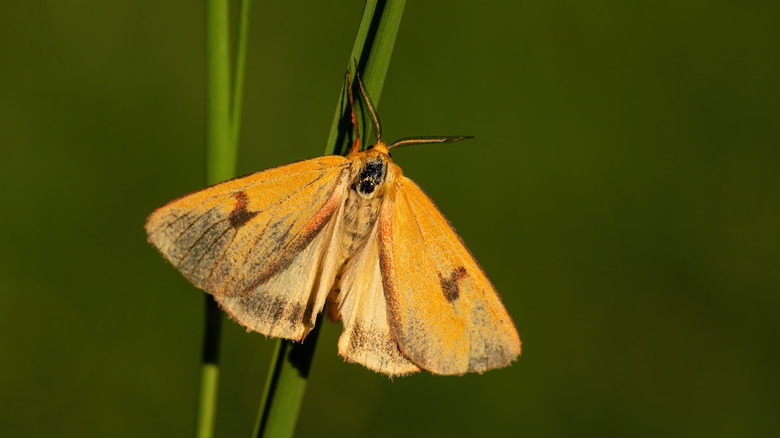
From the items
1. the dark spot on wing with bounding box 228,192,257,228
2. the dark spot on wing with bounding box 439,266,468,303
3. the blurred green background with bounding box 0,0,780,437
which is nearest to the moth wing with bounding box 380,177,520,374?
the dark spot on wing with bounding box 439,266,468,303

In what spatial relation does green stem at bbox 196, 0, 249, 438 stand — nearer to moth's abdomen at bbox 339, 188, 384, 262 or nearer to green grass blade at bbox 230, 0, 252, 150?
green grass blade at bbox 230, 0, 252, 150

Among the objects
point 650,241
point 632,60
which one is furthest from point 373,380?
point 632,60

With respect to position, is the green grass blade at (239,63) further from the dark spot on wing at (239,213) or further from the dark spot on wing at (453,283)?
the dark spot on wing at (453,283)

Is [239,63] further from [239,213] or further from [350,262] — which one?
[350,262]

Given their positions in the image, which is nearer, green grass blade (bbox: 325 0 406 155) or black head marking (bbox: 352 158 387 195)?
green grass blade (bbox: 325 0 406 155)

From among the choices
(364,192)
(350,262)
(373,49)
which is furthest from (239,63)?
(350,262)

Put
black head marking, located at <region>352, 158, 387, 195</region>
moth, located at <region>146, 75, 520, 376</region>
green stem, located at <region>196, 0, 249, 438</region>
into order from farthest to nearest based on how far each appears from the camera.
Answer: black head marking, located at <region>352, 158, 387, 195</region> < moth, located at <region>146, 75, 520, 376</region> < green stem, located at <region>196, 0, 249, 438</region>

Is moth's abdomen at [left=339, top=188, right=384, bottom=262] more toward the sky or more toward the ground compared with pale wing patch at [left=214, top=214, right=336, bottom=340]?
more toward the sky

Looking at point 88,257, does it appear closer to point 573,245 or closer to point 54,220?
point 54,220

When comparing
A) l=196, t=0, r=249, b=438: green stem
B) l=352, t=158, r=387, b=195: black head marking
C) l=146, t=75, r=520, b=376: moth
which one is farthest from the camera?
l=352, t=158, r=387, b=195: black head marking
